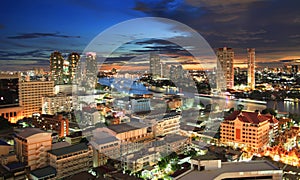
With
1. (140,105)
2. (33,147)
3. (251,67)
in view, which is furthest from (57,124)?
(251,67)

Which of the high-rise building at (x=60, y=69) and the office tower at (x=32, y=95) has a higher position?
the high-rise building at (x=60, y=69)

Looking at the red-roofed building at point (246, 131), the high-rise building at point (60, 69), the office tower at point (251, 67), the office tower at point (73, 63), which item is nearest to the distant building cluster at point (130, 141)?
the red-roofed building at point (246, 131)

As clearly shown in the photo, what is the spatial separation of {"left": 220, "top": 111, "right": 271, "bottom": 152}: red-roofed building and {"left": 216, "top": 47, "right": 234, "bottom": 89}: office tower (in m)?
10.3

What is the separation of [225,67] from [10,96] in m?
11.8

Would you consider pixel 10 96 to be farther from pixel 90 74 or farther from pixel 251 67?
pixel 251 67

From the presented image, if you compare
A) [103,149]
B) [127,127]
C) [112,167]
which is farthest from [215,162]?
[127,127]

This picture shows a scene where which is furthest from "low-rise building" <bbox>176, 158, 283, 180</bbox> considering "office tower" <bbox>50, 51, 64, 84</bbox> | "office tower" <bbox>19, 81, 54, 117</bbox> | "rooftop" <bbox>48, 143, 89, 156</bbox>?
"office tower" <bbox>50, 51, 64, 84</bbox>

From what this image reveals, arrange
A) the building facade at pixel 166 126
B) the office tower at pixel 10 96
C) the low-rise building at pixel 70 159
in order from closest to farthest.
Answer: the low-rise building at pixel 70 159
the building facade at pixel 166 126
the office tower at pixel 10 96

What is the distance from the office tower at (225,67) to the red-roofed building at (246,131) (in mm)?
10294

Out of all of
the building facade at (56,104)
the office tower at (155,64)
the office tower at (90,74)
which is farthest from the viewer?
the office tower at (90,74)

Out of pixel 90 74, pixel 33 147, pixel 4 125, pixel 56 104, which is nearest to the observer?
pixel 33 147

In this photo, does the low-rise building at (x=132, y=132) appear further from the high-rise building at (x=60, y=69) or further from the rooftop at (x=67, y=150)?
the high-rise building at (x=60, y=69)

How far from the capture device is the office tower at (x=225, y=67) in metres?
15.3

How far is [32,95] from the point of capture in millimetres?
8281
